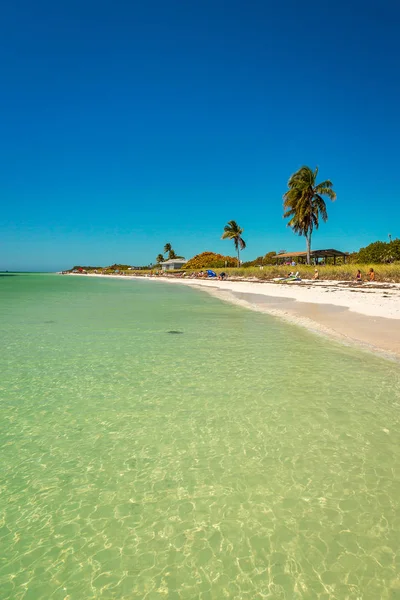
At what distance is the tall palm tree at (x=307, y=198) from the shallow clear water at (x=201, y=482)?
4362cm

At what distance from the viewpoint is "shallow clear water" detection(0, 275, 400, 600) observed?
247 centimetres

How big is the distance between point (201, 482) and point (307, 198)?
49334 mm

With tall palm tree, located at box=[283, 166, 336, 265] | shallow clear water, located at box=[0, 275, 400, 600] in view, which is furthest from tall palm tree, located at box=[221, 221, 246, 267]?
shallow clear water, located at box=[0, 275, 400, 600]

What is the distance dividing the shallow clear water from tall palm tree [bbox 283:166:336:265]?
4362cm

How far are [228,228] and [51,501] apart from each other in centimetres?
7450

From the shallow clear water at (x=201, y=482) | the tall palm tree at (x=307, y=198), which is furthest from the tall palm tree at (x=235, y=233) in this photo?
the shallow clear water at (x=201, y=482)

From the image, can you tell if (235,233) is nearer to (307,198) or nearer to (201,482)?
(307,198)

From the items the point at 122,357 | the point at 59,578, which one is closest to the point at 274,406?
the point at 59,578

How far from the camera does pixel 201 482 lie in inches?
140

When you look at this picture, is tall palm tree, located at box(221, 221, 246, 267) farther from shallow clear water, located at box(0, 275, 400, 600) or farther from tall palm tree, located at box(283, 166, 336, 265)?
shallow clear water, located at box(0, 275, 400, 600)

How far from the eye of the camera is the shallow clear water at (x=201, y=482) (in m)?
2.47

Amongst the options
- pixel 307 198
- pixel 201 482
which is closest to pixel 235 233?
pixel 307 198

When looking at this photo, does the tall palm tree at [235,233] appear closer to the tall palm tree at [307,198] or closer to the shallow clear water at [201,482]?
the tall palm tree at [307,198]

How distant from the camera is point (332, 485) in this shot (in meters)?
3.45
